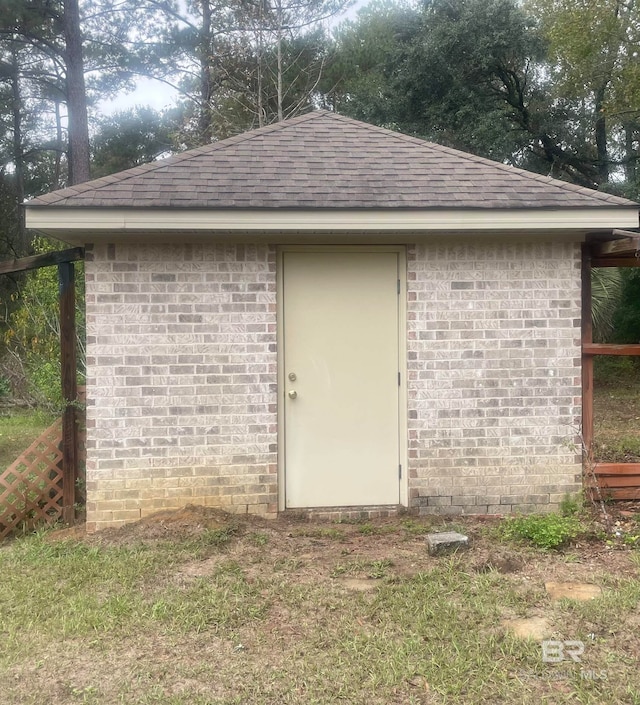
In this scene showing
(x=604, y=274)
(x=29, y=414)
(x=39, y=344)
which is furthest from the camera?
(x=604, y=274)

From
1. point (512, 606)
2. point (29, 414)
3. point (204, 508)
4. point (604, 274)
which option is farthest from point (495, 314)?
point (29, 414)

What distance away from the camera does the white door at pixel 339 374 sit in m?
5.36

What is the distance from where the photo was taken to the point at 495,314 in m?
5.38

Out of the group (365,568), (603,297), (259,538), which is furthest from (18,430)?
(603,297)

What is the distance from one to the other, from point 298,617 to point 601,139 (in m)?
18.9

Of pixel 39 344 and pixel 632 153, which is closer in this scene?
pixel 39 344

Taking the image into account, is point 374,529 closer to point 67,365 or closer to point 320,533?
point 320,533

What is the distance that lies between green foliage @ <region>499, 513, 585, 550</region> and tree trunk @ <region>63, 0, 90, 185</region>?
13.2 metres

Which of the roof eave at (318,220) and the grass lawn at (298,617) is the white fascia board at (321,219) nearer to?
the roof eave at (318,220)

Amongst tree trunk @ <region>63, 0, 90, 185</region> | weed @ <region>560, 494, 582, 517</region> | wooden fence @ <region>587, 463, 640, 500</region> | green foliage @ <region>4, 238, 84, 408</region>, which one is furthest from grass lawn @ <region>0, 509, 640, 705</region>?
tree trunk @ <region>63, 0, 90, 185</region>

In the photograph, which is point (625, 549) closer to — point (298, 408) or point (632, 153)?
point (298, 408)

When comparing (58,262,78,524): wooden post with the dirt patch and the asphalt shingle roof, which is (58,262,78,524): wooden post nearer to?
the dirt patch

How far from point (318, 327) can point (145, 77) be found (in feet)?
49.6

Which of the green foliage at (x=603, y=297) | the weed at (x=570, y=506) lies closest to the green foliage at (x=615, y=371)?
the green foliage at (x=603, y=297)
